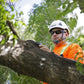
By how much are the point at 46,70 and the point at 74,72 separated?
0.40 metres

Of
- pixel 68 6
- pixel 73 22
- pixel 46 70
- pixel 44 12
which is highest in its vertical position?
pixel 44 12

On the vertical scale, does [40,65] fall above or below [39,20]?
below

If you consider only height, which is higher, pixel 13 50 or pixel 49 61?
pixel 13 50

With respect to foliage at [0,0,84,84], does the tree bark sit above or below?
below

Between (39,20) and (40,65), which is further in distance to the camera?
(39,20)

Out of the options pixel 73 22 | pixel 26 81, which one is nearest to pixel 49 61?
pixel 73 22

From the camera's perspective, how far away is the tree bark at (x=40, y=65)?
2.23m

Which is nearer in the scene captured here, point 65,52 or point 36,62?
point 36,62

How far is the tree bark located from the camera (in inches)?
87.7

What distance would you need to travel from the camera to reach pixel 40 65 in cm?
226

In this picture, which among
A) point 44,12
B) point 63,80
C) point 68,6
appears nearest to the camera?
Answer: point 63,80

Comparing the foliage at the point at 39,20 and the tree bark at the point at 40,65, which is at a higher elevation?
the foliage at the point at 39,20

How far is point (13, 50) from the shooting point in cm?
231

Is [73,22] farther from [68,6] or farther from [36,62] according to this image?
[36,62]
